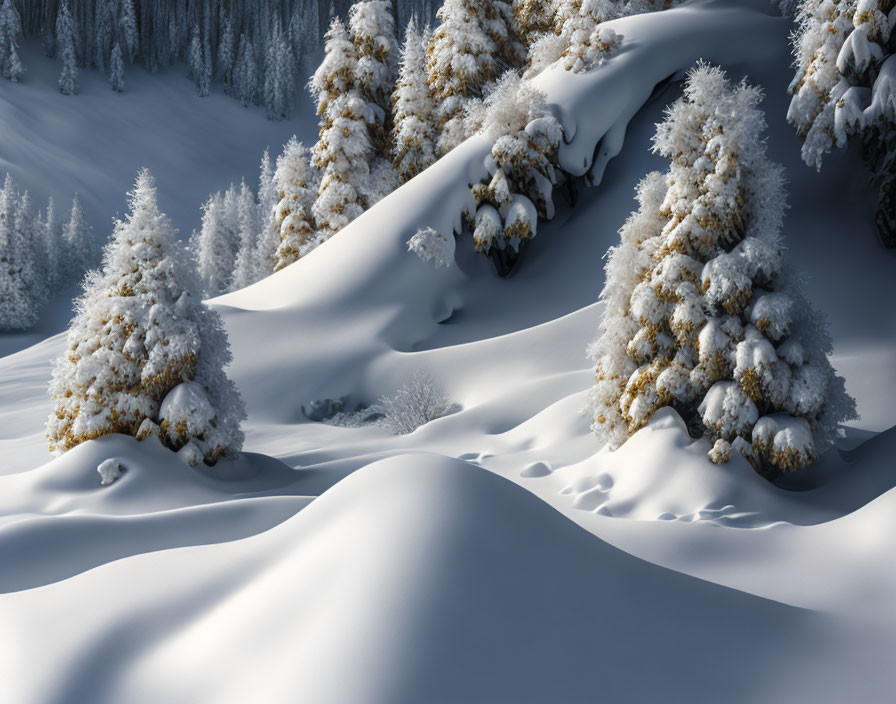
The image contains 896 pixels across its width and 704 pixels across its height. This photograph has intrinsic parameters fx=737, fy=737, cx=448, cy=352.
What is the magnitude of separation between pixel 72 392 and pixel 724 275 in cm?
844

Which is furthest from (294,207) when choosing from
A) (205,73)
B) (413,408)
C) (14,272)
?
(205,73)

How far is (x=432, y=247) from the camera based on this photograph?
58.7 ft

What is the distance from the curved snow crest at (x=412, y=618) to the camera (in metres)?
3.08

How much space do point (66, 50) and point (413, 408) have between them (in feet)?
268

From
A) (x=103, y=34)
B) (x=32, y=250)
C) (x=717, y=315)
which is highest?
(x=103, y=34)

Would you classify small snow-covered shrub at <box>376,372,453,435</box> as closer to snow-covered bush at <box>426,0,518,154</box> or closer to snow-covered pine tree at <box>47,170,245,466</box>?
snow-covered pine tree at <box>47,170,245,466</box>

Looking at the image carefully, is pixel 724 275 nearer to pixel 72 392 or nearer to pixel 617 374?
pixel 617 374

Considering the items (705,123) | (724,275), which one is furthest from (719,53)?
(724,275)

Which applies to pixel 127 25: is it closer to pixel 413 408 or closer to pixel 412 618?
pixel 413 408

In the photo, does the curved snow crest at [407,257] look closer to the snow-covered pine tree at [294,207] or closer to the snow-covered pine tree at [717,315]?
the snow-covered pine tree at [717,315]

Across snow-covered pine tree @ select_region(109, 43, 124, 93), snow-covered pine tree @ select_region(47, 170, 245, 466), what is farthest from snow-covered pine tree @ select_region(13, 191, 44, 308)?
snow-covered pine tree @ select_region(47, 170, 245, 466)

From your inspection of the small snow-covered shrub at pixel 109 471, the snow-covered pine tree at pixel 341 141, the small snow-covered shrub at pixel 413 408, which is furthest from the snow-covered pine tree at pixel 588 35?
the small snow-covered shrub at pixel 109 471

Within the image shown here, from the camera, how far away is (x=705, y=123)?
9.38m

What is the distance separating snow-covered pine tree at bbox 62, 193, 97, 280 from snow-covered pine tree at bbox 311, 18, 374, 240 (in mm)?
40078
